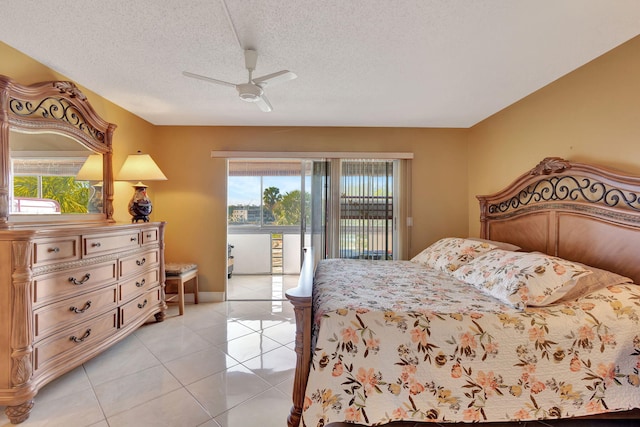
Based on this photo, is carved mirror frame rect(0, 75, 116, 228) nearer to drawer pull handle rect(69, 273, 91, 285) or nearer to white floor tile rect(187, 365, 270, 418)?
drawer pull handle rect(69, 273, 91, 285)

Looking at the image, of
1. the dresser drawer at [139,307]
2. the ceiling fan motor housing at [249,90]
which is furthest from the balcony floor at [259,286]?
the ceiling fan motor housing at [249,90]

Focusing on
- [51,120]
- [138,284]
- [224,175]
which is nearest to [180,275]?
[138,284]

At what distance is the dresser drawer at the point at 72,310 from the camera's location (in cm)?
171

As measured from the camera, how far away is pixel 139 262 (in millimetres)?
2598

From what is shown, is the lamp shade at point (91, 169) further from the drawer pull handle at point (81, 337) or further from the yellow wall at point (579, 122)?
the yellow wall at point (579, 122)

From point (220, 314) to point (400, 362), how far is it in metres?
2.43

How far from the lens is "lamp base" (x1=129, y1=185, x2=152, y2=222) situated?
2.79 meters

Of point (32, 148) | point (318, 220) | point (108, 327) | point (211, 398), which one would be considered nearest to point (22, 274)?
point (108, 327)

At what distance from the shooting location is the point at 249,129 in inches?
140

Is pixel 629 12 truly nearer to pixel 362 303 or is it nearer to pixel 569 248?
pixel 569 248

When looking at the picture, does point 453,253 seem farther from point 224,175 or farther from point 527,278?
point 224,175

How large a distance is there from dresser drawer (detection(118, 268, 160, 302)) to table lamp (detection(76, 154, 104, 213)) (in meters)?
0.77

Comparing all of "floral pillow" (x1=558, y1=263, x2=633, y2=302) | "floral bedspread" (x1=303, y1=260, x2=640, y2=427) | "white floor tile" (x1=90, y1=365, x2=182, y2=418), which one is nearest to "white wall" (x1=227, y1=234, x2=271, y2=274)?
"white floor tile" (x1=90, y1=365, x2=182, y2=418)

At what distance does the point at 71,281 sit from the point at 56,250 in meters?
0.26
